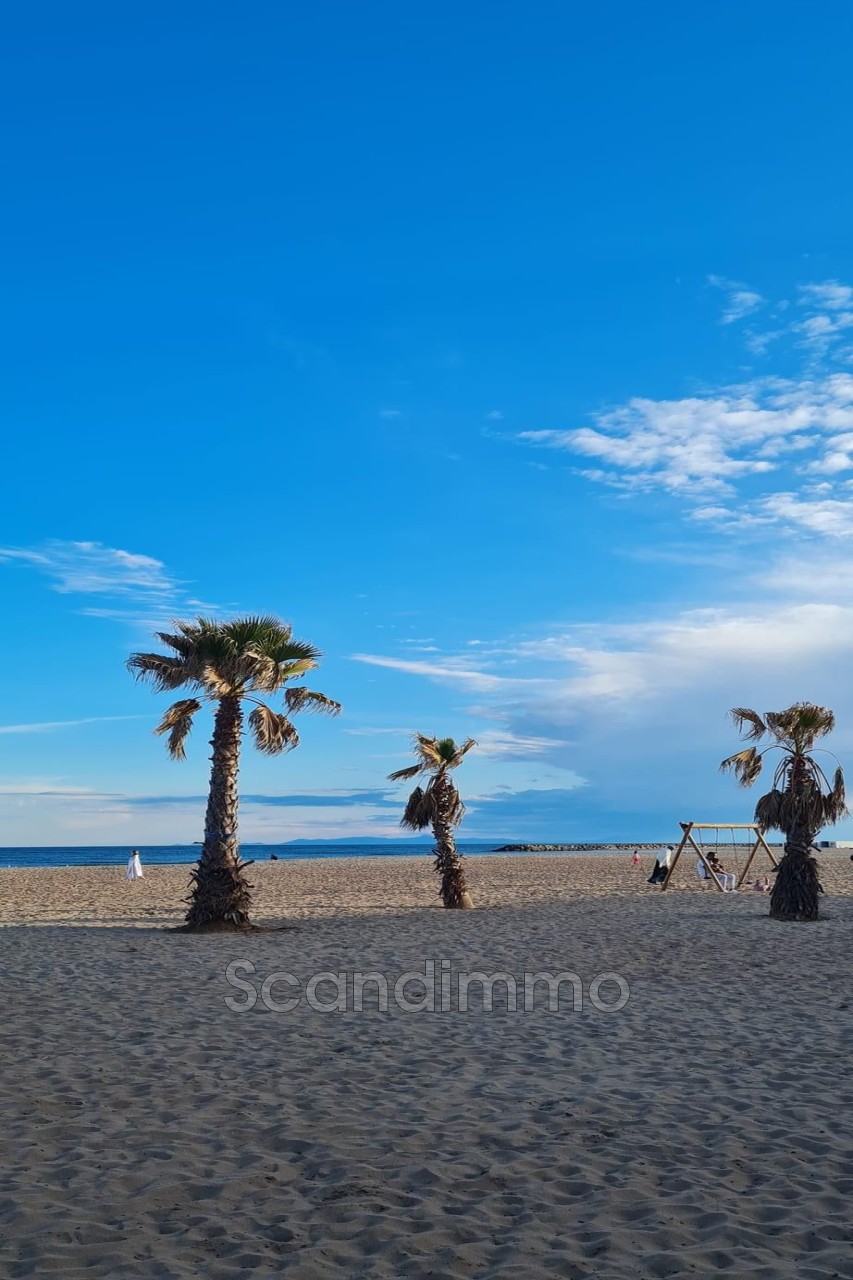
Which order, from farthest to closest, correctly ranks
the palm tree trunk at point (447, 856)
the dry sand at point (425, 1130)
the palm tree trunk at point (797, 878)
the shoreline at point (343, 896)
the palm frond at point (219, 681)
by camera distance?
the palm tree trunk at point (447, 856) → the shoreline at point (343, 896) → the palm tree trunk at point (797, 878) → the palm frond at point (219, 681) → the dry sand at point (425, 1130)

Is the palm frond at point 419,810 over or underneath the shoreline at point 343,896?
over

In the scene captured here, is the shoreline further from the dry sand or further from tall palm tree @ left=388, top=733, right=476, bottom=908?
the dry sand

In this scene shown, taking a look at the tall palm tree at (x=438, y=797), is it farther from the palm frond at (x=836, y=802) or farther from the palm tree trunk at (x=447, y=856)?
the palm frond at (x=836, y=802)

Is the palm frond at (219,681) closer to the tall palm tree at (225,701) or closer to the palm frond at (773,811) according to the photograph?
the tall palm tree at (225,701)

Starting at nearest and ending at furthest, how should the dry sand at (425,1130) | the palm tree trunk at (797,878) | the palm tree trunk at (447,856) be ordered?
the dry sand at (425,1130)
the palm tree trunk at (797,878)
the palm tree trunk at (447,856)

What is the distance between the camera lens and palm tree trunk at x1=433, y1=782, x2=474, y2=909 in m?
27.3

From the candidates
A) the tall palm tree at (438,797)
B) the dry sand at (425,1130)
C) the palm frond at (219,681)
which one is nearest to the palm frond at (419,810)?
the tall palm tree at (438,797)

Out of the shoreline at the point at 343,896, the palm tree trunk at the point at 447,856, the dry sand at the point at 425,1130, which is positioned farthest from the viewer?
the palm tree trunk at the point at 447,856

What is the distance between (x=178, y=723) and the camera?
2284cm

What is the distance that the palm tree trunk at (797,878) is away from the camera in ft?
78.2

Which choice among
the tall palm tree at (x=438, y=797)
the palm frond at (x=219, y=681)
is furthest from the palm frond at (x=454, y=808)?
the palm frond at (x=219, y=681)

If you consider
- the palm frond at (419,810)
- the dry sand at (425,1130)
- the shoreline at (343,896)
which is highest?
the palm frond at (419,810)

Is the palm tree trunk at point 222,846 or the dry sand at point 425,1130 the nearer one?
the dry sand at point 425,1130

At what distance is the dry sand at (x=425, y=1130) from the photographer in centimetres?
561
